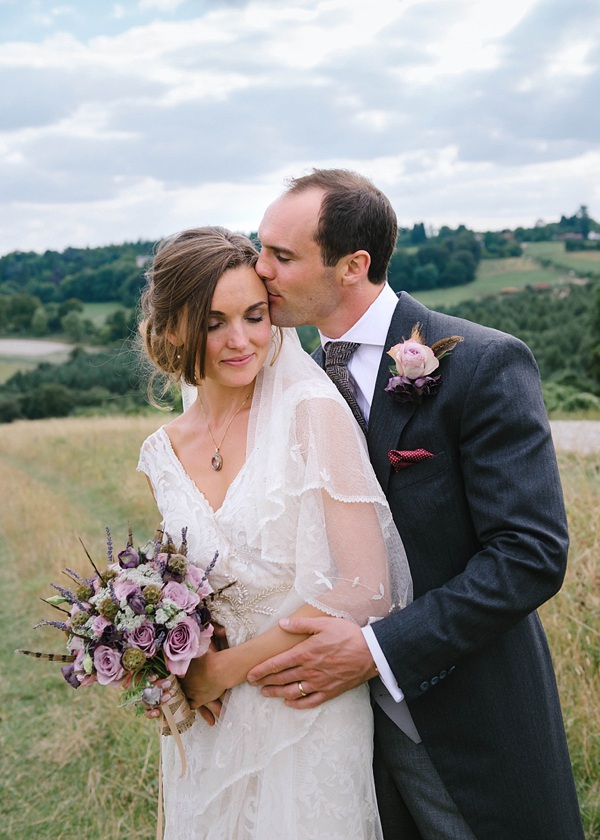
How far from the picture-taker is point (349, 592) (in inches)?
99.3

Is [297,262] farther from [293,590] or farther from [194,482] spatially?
[293,590]

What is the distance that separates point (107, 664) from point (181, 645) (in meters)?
0.24

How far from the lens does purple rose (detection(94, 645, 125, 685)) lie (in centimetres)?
234

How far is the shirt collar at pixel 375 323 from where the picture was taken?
2.89 metres

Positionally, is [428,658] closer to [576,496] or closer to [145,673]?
[145,673]

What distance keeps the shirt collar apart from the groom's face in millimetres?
139

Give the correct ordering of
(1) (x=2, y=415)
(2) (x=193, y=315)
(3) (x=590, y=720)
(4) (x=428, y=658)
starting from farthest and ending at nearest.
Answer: (1) (x=2, y=415), (3) (x=590, y=720), (2) (x=193, y=315), (4) (x=428, y=658)

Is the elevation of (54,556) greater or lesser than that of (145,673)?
lesser

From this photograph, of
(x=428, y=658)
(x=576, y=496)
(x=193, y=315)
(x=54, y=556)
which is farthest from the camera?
(x=54, y=556)

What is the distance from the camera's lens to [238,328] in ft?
9.28

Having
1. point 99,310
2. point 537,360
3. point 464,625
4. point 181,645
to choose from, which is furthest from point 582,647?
point 99,310

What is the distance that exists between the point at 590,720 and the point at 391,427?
Answer: 106 inches

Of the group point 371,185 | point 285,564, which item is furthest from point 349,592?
point 371,185

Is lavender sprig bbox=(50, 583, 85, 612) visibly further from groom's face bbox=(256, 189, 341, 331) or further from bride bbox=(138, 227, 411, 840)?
groom's face bbox=(256, 189, 341, 331)
